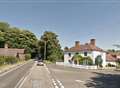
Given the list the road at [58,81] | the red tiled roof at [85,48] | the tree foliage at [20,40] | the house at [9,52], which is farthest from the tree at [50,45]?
the road at [58,81]

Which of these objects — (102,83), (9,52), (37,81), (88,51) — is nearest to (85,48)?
(88,51)

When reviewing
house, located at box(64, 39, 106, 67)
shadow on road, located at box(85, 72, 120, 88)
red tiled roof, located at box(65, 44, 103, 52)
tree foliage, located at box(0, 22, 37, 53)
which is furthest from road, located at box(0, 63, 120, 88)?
tree foliage, located at box(0, 22, 37, 53)

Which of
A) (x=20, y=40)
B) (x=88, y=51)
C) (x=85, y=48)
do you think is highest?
(x=20, y=40)

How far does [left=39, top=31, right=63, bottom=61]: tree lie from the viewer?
9639 centimetres

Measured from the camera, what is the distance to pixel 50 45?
9775 cm

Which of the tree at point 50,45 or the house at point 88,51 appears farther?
the tree at point 50,45

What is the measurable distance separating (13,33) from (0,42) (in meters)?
21.3

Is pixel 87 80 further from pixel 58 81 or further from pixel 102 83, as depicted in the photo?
pixel 58 81

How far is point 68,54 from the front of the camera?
77688 mm

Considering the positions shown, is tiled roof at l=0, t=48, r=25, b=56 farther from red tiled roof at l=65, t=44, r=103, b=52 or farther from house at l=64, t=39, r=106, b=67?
red tiled roof at l=65, t=44, r=103, b=52

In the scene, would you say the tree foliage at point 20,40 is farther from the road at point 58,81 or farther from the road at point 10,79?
the road at point 58,81

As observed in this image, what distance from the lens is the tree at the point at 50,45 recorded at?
316ft

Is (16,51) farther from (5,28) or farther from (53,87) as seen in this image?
(53,87)

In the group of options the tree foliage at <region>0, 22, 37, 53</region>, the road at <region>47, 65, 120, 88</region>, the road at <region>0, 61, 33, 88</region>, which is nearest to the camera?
the road at <region>0, 61, 33, 88</region>
